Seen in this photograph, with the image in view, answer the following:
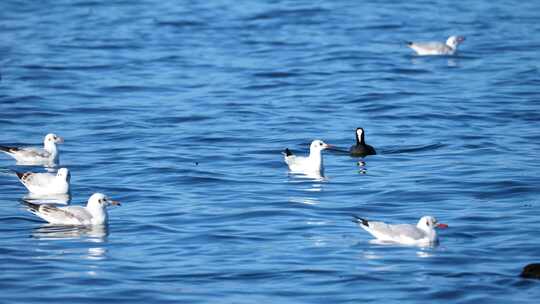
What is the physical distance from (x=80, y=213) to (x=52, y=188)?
7.38ft

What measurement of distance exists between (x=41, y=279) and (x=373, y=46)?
25.7 meters

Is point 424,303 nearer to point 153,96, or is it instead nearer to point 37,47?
point 153,96

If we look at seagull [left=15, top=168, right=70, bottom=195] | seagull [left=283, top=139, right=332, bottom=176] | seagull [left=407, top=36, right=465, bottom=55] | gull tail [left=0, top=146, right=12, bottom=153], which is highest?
seagull [left=407, top=36, right=465, bottom=55]

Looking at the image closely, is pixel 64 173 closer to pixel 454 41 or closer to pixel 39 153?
pixel 39 153

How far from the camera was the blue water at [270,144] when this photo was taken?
47.7 ft

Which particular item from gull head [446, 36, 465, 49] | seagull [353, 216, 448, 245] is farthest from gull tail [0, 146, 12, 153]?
gull head [446, 36, 465, 49]

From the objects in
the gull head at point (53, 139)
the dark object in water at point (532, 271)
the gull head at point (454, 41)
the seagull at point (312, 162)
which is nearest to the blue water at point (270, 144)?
the dark object in water at point (532, 271)

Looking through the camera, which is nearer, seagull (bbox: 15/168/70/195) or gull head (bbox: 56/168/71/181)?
gull head (bbox: 56/168/71/181)

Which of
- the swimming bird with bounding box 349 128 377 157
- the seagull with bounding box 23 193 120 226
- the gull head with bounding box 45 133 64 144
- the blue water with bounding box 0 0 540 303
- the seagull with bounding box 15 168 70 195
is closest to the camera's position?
the blue water with bounding box 0 0 540 303

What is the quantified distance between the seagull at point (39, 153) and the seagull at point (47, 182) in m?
2.05

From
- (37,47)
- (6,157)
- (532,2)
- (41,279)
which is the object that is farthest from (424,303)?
(532,2)

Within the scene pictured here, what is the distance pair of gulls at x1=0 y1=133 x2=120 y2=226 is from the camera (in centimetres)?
1697

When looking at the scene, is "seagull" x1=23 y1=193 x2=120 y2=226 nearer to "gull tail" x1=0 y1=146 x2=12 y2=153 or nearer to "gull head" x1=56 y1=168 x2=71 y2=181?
"gull head" x1=56 y1=168 x2=71 y2=181

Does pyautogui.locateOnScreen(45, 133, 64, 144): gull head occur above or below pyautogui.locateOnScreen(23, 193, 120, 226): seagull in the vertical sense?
above
